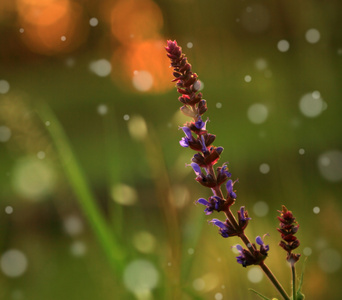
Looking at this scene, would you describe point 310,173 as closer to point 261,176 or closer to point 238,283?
point 261,176

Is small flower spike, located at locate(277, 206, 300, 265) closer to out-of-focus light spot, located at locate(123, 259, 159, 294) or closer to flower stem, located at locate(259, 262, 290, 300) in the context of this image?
flower stem, located at locate(259, 262, 290, 300)

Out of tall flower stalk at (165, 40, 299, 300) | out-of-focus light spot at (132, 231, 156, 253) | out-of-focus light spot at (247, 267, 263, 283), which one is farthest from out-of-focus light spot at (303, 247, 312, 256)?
tall flower stalk at (165, 40, 299, 300)

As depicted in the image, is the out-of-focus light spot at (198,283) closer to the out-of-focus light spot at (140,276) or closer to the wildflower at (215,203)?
the out-of-focus light spot at (140,276)

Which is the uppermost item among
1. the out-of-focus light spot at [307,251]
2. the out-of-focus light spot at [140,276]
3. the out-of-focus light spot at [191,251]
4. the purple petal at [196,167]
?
the purple petal at [196,167]

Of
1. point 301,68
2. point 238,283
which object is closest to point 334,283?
point 238,283

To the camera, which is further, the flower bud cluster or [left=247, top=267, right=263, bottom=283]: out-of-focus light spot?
[left=247, top=267, right=263, bottom=283]: out-of-focus light spot

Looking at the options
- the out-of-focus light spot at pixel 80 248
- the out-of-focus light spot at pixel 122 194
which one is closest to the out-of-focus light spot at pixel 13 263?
the out-of-focus light spot at pixel 80 248
